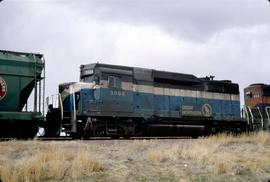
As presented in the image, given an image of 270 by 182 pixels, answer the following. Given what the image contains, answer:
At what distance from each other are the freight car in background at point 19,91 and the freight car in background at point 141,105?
173 centimetres

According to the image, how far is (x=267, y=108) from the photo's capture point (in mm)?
28344

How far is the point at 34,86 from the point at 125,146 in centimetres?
616

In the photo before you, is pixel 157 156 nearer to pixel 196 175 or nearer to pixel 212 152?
pixel 196 175

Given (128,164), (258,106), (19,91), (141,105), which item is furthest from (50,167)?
(258,106)

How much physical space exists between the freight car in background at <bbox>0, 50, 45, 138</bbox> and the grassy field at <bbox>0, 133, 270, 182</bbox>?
129 inches

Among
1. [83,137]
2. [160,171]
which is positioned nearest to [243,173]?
[160,171]

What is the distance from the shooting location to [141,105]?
69.6 ft

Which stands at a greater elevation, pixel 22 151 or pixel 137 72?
pixel 137 72

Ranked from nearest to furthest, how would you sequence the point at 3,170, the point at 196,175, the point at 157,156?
the point at 3,170
the point at 196,175
the point at 157,156

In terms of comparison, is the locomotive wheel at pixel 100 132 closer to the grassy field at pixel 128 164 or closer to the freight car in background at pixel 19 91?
the freight car in background at pixel 19 91

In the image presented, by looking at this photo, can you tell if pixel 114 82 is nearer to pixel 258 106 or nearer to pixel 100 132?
pixel 100 132

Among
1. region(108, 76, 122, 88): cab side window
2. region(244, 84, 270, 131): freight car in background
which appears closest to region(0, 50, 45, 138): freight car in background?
region(108, 76, 122, 88): cab side window

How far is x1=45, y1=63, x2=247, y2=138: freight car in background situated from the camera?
18.8m

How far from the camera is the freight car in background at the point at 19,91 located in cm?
1593
